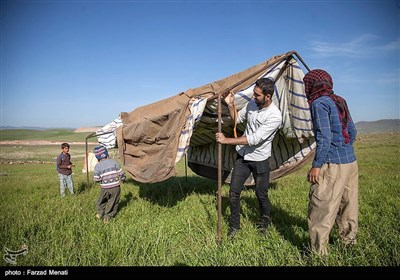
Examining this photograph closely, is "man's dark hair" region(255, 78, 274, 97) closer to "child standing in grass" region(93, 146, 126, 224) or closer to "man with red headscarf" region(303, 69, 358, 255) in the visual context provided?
"man with red headscarf" region(303, 69, 358, 255)

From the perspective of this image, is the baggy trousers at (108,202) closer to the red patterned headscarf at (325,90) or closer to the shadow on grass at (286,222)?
the shadow on grass at (286,222)

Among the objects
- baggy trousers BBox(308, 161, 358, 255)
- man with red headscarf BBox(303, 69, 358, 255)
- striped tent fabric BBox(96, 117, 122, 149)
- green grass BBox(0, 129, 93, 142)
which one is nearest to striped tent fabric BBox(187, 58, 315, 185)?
man with red headscarf BBox(303, 69, 358, 255)

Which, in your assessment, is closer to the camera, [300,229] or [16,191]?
[300,229]

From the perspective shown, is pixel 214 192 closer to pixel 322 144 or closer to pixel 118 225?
pixel 118 225

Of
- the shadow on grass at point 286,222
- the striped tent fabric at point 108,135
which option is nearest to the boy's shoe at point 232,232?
the shadow on grass at point 286,222

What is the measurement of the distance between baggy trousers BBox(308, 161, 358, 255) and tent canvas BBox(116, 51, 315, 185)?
144 centimetres

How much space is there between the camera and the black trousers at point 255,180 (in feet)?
11.8

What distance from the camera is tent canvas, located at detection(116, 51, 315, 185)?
3.99 metres

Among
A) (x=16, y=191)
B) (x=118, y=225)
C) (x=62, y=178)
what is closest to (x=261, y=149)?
(x=118, y=225)

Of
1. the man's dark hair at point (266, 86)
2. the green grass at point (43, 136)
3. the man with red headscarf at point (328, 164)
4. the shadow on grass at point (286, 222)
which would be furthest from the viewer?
the green grass at point (43, 136)

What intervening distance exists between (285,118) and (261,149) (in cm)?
102

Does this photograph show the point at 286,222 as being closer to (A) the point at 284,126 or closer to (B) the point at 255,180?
(B) the point at 255,180

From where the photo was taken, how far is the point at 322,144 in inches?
103

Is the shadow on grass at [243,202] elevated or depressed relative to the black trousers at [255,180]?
depressed
